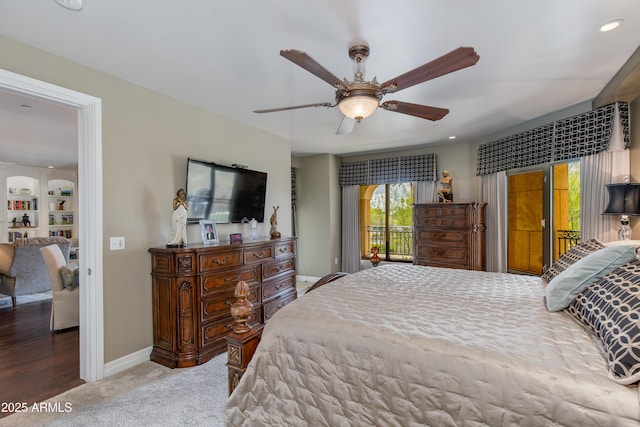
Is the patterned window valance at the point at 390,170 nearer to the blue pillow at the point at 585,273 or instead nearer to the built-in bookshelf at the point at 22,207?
the blue pillow at the point at 585,273

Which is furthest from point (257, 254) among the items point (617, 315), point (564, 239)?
point (564, 239)

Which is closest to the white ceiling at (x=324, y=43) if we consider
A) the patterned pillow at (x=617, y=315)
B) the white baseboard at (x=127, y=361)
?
the patterned pillow at (x=617, y=315)

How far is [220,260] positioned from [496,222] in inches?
162

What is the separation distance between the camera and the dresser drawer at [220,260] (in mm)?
2801

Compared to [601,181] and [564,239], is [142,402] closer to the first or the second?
[601,181]

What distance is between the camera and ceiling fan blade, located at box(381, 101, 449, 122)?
2145 mm

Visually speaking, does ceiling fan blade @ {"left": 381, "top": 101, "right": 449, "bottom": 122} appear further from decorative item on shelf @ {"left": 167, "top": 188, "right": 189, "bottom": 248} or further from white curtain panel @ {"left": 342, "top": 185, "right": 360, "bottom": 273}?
white curtain panel @ {"left": 342, "top": 185, "right": 360, "bottom": 273}

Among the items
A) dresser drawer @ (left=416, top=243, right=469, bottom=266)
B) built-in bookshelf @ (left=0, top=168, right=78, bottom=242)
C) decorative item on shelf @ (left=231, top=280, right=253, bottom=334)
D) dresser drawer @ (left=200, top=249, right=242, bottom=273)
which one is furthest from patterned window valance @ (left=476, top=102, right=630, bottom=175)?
built-in bookshelf @ (left=0, top=168, right=78, bottom=242)

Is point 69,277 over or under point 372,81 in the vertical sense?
under

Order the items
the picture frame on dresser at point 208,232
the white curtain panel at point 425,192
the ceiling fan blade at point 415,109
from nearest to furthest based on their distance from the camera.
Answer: the ceiling fan blade at point 415,109 → the picture frame on dresser at point 208,232 → the white curtain panel at point 425,192

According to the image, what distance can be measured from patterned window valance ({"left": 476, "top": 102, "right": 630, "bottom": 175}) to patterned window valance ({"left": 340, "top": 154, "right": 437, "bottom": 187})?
879 mm

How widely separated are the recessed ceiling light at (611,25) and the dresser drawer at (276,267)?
349 cm

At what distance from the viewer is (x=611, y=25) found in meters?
1.93

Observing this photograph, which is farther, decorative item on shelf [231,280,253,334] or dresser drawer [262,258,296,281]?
dresser drawer [262,258,296,281]
